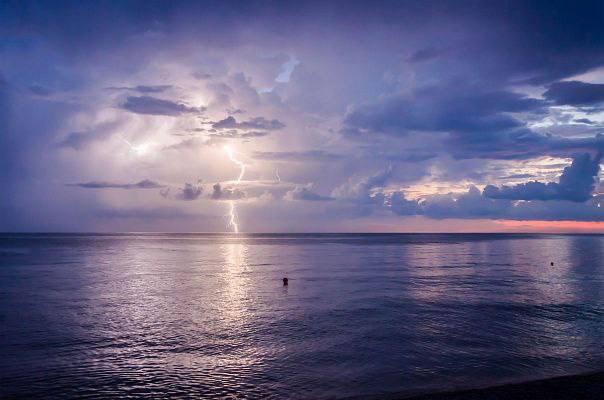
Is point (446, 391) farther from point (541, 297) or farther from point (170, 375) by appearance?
→ point (541, 297)

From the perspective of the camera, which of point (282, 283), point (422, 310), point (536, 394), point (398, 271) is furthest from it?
point (398, 271)

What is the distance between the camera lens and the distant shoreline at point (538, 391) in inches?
601

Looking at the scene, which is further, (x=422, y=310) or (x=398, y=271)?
(x=398, y=271)

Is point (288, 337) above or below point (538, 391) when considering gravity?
Result: below

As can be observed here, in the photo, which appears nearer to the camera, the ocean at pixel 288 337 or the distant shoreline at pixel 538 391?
the distant shoreline at pixel 538 391

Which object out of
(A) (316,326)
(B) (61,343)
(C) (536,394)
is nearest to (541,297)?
(A) (316,326)

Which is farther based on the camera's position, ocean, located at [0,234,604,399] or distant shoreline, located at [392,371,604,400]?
ocean, located at [0,234,604,399]

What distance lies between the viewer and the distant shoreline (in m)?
15.3

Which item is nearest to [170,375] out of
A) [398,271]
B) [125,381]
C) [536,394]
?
[125,381]

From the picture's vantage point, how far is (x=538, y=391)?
15961 mm

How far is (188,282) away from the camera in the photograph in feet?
165

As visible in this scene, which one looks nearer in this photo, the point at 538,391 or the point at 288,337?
the point at 538,391

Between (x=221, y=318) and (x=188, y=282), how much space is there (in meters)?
20.8

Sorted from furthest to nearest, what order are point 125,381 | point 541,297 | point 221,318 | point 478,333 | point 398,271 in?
point 398,271 → point 541,297 → point 221,318 → point 478,333 → point 125,381
